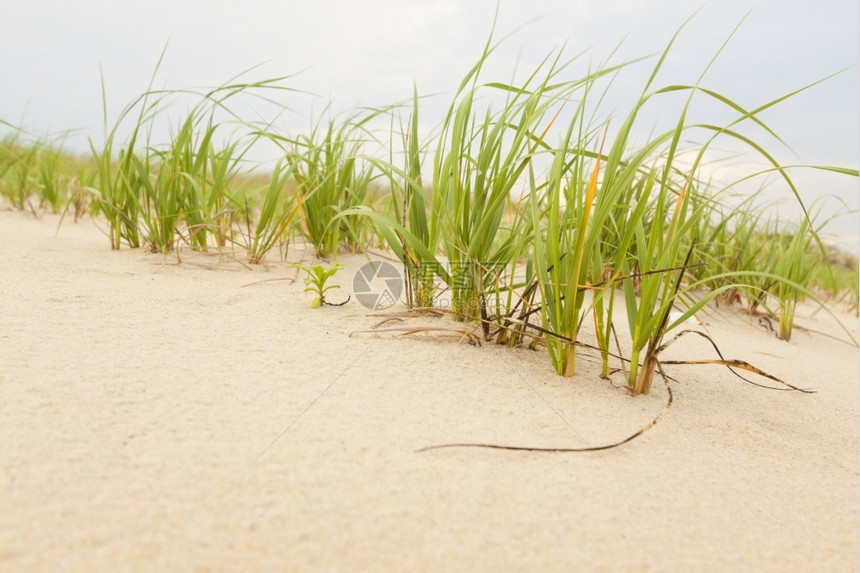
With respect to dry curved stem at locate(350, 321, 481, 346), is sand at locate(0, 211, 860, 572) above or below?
below

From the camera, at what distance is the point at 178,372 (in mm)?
1004

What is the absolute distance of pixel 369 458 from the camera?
0.78 m

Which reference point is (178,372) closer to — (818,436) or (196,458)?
(196,458)

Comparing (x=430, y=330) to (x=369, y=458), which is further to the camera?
(x=430, y=330)

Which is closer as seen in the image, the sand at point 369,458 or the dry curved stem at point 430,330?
the sand at point 369,458

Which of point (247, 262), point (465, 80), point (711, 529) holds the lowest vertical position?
point (711, 529)

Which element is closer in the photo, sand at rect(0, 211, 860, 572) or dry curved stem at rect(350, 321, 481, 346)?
sand at rect(0, 211, 860, 572)

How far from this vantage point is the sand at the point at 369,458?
0.63 m

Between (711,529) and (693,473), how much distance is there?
0.45 feet

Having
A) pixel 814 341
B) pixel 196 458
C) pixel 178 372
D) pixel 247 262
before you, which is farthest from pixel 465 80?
pixel 814 341

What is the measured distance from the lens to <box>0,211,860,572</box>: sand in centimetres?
63

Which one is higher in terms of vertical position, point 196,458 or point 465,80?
point 465,80

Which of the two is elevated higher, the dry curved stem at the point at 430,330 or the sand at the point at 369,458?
the dry curved stem at the point at 430,330

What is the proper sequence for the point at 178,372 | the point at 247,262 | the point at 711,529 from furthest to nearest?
1. the point at 247,262
2. the point at 178,372
3. the point at 711,529
